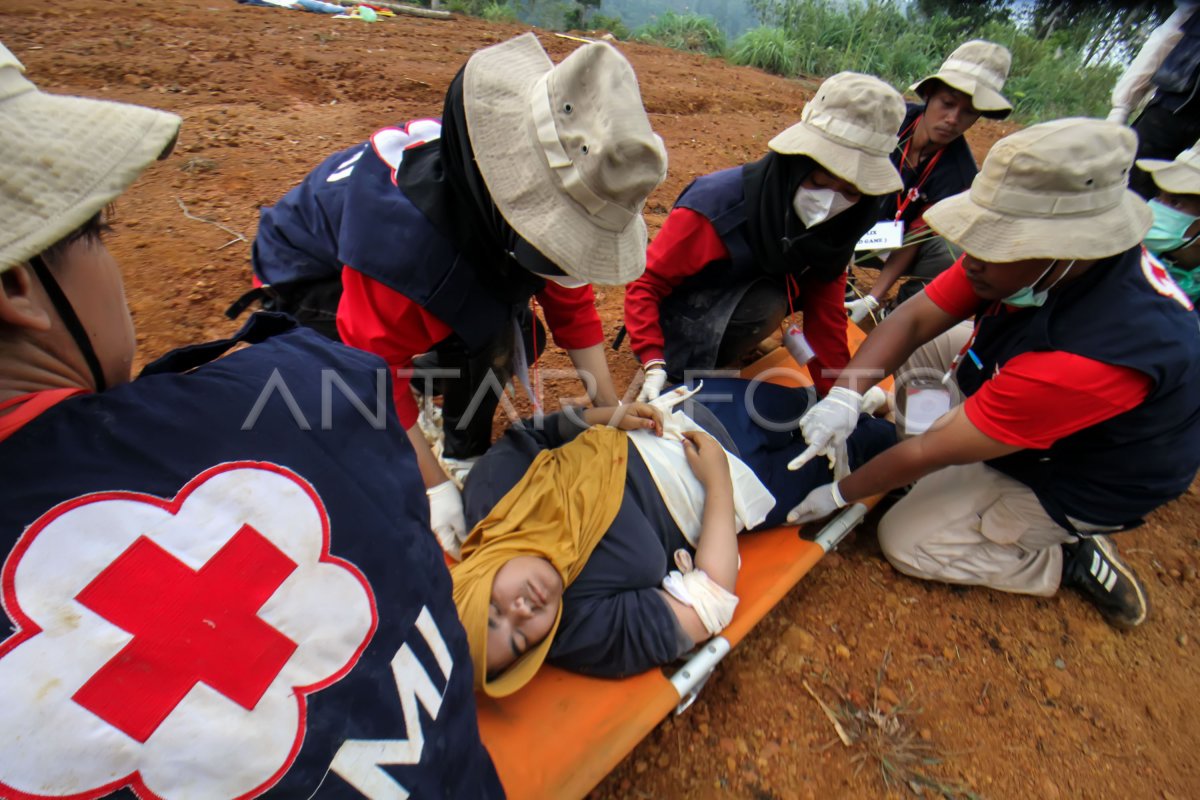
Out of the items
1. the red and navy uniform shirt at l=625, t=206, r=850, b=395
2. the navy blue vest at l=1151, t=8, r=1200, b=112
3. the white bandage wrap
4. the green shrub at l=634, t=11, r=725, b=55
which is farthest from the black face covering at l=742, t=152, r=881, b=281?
the green shrub at l=634, t=11, r=725, b=55

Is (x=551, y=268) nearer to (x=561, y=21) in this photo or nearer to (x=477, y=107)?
(x=477, y=107)

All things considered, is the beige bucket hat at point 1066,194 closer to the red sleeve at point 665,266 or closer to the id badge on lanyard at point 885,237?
Answer: the red sleeve at point 665,266

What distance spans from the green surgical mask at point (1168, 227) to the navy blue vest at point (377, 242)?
111 inches

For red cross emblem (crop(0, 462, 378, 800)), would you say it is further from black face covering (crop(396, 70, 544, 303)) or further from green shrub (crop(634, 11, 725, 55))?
green shrub (crop(634, 11, 725, 55))

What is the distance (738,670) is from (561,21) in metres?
18.3

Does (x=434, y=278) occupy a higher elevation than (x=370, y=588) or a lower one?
higher

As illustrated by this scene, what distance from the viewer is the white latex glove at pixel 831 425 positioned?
93.4 inches

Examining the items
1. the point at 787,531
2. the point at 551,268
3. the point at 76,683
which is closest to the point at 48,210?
the point at 76,683

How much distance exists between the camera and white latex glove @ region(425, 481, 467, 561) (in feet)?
6.54

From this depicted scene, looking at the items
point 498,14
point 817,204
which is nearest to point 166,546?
point 817,204

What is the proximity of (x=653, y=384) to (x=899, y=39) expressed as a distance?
1468 cm

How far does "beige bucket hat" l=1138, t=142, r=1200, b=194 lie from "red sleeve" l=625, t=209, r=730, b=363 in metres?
1.79

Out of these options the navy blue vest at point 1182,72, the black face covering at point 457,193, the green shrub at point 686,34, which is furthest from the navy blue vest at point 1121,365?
the green shrub at point 686,34

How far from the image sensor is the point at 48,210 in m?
0.64
